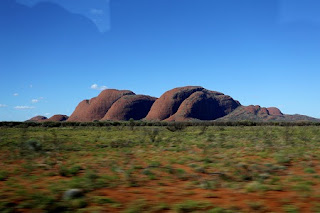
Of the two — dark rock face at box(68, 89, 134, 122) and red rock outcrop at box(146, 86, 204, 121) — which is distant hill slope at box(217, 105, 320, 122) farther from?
dark rock face at box(68, 89, 134, 122)

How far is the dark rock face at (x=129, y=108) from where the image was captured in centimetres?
14150

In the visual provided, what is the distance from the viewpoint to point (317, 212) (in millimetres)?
5016

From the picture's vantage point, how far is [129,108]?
143125 mm

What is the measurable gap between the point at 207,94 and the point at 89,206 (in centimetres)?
14613

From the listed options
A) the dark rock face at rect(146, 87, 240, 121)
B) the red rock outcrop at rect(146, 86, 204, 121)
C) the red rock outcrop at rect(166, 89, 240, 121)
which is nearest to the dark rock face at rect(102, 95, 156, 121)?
the red rock outcrop at rect(146, 86, 204, 121)

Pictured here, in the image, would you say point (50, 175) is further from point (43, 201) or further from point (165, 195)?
point (165, 195)

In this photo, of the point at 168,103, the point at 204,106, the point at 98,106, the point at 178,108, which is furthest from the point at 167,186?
the point at 98,106

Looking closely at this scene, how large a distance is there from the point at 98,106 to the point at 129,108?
1023 inches

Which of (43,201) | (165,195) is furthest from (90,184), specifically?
(165,195)

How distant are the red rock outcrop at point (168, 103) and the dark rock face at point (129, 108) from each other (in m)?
Answer: 5.19

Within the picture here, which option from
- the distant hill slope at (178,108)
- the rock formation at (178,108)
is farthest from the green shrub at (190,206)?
the rock formation at (178,108)

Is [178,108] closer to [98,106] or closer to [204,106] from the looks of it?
[204,106]

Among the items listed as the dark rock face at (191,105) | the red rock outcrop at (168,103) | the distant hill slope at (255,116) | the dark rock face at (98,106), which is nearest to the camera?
the distant hill slope at (255,116)

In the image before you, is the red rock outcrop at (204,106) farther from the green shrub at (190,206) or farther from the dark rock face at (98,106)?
the green shrub at (190,206)
